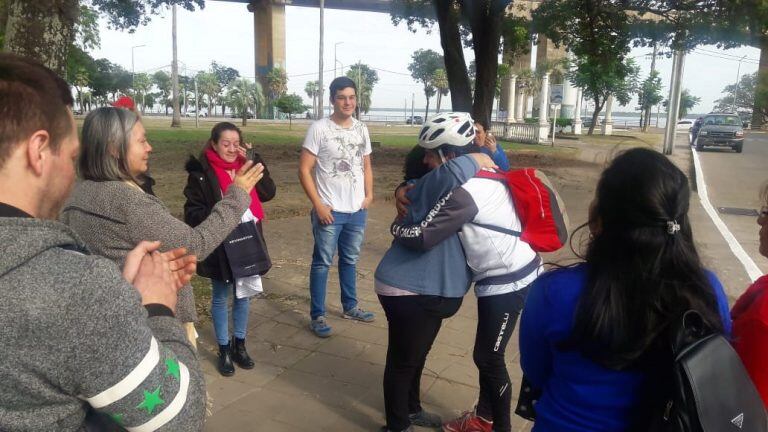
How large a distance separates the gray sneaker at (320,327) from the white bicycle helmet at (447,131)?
2205mm

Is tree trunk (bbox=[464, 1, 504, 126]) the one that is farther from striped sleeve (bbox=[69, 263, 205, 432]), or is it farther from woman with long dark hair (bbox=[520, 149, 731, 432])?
striped sleeve (bbox=[69, 263, 205, 432])

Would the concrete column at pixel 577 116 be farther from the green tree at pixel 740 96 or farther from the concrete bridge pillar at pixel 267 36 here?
the green tree at pixel 740 96

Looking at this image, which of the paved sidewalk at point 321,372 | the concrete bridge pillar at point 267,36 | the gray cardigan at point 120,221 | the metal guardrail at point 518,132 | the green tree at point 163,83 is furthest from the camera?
the green tree at point 163,83

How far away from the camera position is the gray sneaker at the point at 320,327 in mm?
4664

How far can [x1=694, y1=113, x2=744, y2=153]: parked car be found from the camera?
27219 millimetres

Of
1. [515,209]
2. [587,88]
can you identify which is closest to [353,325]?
[515,209]

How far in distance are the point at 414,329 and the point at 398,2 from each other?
1693cm

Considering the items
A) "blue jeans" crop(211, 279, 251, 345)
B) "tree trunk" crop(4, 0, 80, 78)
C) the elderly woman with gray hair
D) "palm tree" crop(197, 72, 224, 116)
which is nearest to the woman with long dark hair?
the elderly woman with gray hair

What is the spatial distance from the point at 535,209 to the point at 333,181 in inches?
85.3

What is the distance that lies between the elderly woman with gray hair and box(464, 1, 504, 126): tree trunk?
1277cm

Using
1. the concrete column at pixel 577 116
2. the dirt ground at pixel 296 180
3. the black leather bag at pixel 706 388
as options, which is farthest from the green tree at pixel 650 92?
the black leather bag at pixel 706 388

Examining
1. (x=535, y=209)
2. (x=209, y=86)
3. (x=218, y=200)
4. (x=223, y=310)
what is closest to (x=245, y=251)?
(x=218, y=200)

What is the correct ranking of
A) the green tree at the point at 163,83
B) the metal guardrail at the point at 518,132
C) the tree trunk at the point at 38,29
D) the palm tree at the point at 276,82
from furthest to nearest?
1. the green tree at the point at 163,83
2. the palm tree at the point at 276,82
3. the metal guardrail at the point at 518,132
4. the tree trunk at the point at 38,29

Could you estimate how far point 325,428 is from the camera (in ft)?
11.1
